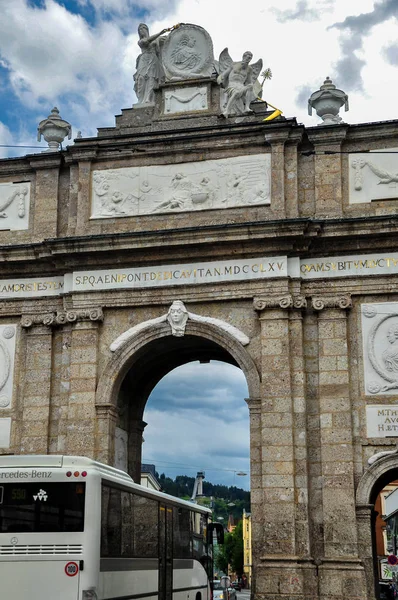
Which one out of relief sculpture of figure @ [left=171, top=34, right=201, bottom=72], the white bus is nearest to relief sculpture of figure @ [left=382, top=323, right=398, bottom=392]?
the white bus

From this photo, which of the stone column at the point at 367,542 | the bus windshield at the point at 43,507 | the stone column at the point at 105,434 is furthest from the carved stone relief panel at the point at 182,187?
the bus windshield at the point at 43,507

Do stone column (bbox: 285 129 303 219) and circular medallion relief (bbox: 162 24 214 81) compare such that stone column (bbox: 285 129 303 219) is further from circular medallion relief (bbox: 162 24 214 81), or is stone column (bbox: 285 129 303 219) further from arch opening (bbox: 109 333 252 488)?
arch opening (bbox: 109 333 252 488)

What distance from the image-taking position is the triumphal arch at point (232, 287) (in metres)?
21.0

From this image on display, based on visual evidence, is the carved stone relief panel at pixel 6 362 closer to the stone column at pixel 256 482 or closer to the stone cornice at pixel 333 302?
the stone column at pixel 256 482

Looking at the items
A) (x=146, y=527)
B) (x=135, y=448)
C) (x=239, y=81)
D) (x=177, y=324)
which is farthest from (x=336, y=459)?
(x=239, y=81)

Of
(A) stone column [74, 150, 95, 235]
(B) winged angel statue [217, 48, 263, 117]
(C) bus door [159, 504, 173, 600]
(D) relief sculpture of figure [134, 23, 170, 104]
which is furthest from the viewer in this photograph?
(D) relief sculpture of figure [134, 23, 170, 104]

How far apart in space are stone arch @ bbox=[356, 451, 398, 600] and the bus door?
18.4 ft

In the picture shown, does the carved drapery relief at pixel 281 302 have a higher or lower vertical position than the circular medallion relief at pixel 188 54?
lower

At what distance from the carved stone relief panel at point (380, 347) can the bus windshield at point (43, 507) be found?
35.2 feet

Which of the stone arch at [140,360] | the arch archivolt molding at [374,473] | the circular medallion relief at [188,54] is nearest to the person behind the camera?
the arch archivolt molding at [374,473]

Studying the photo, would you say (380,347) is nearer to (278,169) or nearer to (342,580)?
(278,169)

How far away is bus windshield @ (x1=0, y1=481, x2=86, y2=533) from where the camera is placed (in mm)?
12719

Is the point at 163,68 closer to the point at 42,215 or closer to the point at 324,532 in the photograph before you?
the point at 42,215

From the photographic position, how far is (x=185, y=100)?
81.0ft
